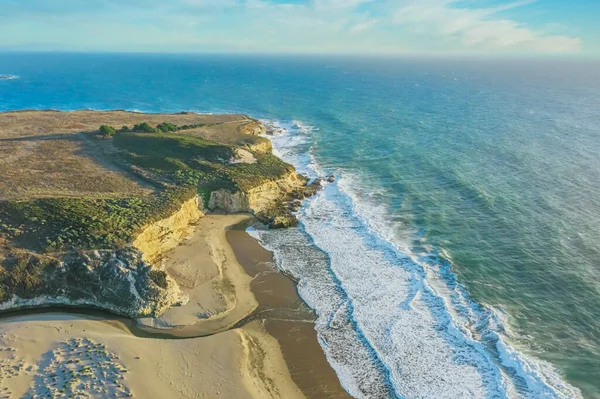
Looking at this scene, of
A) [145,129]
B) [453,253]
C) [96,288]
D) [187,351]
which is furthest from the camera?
[145,129]

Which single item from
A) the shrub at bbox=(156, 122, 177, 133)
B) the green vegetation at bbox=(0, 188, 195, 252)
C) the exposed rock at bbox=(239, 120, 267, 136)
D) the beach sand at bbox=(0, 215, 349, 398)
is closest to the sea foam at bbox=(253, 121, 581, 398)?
the beach sand at bbox=(0, 215, 349, 398)

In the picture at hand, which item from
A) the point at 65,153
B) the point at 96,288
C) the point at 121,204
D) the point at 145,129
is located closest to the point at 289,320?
the point at 96,288

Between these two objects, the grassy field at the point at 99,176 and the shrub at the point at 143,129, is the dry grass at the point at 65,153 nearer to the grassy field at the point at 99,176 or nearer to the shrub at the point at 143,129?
the grassy field at the point at 99,176

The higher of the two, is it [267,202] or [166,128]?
[166,128]

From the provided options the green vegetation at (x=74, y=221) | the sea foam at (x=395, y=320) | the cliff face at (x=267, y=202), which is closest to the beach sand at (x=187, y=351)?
the sea foam at (x=395, y=320)

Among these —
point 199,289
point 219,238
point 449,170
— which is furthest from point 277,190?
point 449,170

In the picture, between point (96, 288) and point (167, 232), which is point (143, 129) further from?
point (96, 288)

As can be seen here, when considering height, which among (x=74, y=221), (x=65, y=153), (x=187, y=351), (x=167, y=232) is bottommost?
(x=187, y=351)
